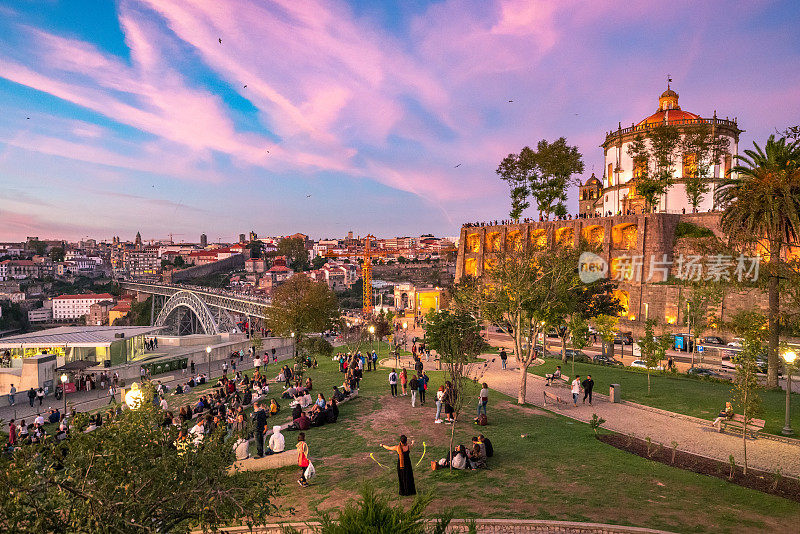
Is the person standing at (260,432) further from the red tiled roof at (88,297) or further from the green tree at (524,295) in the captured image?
the red tiled roof at (88,297)

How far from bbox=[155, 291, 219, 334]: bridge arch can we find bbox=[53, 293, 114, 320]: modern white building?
55.8 m

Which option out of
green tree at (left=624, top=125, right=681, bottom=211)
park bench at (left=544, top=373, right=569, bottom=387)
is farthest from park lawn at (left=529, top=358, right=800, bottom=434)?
green tree at (left=624, top=125, right=681, bottom=211)

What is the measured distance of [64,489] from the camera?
4.79 meters

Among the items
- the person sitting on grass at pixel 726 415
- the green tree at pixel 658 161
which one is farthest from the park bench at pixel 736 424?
the green tree at pixel 658 161

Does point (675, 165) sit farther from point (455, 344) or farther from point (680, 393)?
point (455, 344)

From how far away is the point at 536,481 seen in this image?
31.4 feet

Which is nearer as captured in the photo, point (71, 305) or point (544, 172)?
point (544, 172)

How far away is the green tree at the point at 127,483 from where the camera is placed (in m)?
4.51

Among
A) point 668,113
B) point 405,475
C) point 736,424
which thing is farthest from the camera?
point 668,113

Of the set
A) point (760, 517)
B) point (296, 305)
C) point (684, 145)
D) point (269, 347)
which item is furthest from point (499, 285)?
point (684, 145)

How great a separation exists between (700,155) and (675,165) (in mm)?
2814

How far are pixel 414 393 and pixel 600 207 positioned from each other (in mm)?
52504

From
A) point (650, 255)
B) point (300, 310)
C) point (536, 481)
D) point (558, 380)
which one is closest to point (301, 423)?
point (536, 481)

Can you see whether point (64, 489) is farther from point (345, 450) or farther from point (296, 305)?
point (296, 305)
